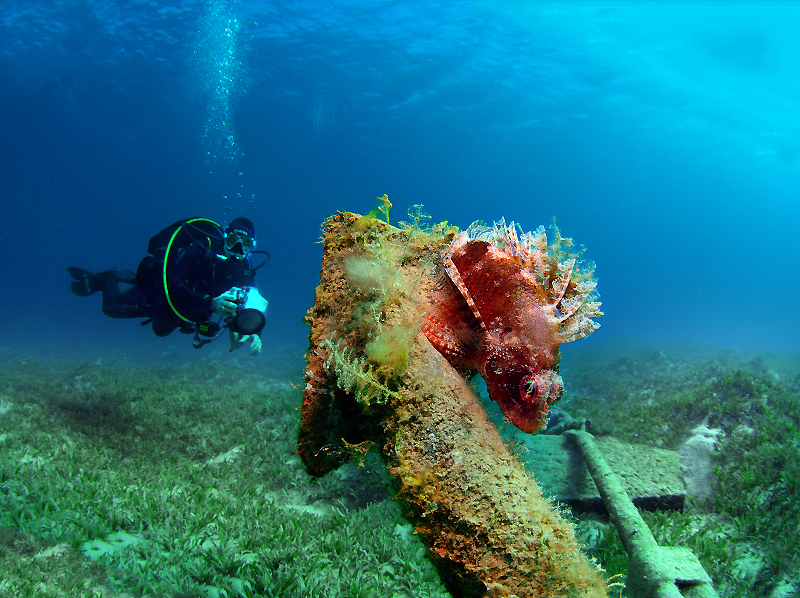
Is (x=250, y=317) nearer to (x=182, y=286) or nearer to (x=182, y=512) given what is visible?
(x=182, y=286)

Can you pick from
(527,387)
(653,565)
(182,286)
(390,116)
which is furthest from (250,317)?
(390,116)

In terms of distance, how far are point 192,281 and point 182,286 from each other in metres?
0.58

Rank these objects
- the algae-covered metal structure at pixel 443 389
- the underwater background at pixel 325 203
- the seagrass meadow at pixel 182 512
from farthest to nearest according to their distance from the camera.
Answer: the underwater background at pixel 325 203 → the seagrass meadow at pixel 182 512 → the algae-covered metal structure at pixel 443 389

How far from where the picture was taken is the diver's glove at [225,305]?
232 inches

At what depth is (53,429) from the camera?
19.9 ft

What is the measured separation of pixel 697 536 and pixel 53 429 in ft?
30.6

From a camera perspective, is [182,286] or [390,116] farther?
[390,116]

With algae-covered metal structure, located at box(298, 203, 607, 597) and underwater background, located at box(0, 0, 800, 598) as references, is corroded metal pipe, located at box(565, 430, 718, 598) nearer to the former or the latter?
underwater background, located at box(0, 0, 800, 598)

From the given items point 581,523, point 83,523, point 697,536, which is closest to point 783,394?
point 697,536

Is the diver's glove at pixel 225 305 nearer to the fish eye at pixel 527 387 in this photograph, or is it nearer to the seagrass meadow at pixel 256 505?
the seagrass meadow at pixel 256 505

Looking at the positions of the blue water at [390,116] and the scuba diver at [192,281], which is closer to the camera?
the scuba diver at [192,281]

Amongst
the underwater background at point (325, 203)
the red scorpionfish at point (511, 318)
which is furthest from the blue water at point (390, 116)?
the red scorpionfish at point (511, 318)

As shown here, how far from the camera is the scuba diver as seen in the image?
6289 millimetres

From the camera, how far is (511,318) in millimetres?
2230
